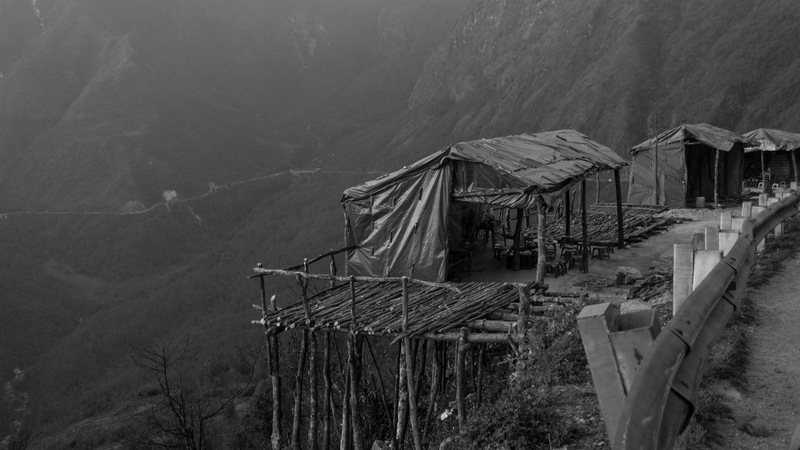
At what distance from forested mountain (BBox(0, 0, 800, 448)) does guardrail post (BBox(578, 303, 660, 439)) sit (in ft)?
106

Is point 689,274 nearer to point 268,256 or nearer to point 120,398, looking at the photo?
point 120,398

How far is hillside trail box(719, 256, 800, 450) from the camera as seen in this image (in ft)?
12.6

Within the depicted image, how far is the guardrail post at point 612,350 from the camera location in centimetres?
243

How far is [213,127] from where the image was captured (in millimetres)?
90000

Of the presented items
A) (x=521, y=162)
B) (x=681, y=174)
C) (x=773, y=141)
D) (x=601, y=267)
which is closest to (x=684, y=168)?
(x=681, y=174)

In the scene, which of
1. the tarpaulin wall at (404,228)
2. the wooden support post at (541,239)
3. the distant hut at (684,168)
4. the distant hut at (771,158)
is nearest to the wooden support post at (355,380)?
the tarpaulin wall at (404,228)

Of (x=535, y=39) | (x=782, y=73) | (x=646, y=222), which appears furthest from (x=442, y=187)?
(x=535, y=39)

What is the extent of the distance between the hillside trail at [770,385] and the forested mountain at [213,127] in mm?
29262

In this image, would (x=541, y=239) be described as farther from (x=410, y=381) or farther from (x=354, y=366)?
(x=354, y=366)

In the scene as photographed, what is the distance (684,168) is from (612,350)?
22041 mm

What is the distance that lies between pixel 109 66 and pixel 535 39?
189 feet

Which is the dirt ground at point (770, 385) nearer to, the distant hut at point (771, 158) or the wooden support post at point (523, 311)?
the wooden support post at point (523, 311)

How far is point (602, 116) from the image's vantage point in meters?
52.6

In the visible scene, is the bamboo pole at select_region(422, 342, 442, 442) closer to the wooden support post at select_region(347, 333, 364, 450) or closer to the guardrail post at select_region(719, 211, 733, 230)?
the wooden support post at select_region(347, 333, 364, 450)
